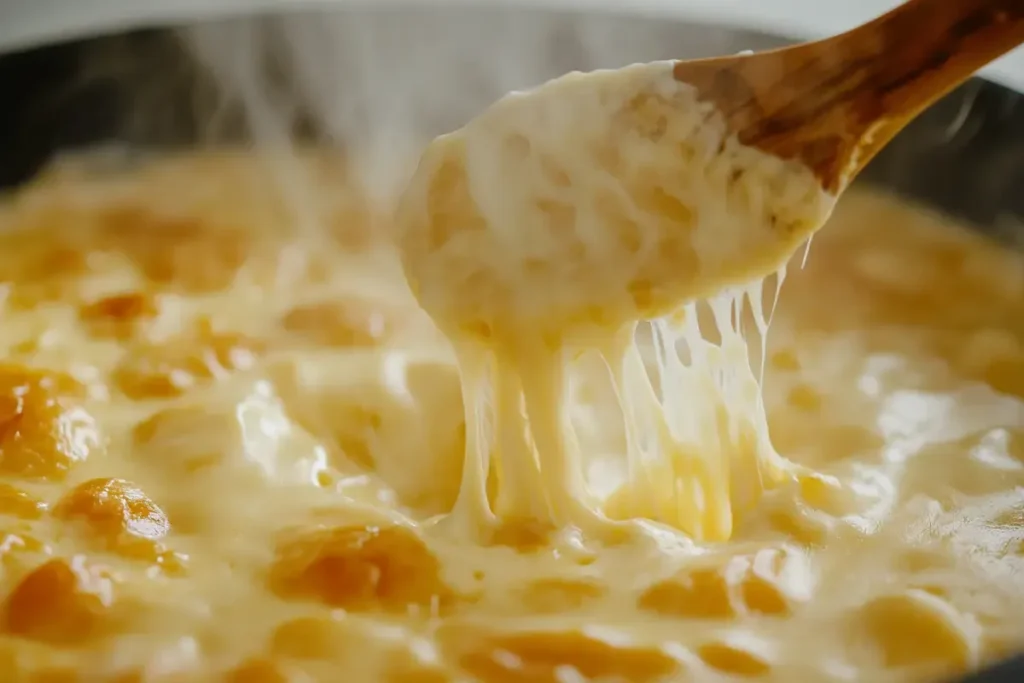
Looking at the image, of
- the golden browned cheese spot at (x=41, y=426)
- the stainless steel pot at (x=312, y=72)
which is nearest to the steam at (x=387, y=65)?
the stainless steel pot at (x=312, y=72)

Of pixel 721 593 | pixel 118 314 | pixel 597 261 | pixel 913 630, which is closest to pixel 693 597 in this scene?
pixel 721 593

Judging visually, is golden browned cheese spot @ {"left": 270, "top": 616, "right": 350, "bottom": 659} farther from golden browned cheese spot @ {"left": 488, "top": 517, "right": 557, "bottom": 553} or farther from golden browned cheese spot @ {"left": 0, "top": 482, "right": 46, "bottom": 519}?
golden browned cheese spot @ {"left": 0, "top": 482, "right": 46, "bottom": 519}

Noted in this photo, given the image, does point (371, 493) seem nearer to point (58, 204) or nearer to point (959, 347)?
point (959, 347)

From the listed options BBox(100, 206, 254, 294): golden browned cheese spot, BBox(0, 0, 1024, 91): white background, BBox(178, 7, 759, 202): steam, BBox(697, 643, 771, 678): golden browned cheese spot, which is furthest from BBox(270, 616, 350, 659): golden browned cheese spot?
BBox(0, 0, 1024, 91): white background

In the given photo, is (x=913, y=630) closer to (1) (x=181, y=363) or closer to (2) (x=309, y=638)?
(2) (x=309, y=638)

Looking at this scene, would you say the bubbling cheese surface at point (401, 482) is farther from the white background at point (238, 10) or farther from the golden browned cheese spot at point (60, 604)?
the white background at point (238, 10)

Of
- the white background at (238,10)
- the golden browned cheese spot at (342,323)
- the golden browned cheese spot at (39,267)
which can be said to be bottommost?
the golden browned cheese spot at (342,323)
